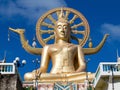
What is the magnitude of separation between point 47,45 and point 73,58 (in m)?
1.66

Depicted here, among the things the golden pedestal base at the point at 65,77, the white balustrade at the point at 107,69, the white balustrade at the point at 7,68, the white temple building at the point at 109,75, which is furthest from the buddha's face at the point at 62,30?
the white balustrade at the point at 7,68

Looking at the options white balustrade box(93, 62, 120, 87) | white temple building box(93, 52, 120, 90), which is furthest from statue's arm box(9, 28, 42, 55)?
white temple building box(93, 52, 120, 90)

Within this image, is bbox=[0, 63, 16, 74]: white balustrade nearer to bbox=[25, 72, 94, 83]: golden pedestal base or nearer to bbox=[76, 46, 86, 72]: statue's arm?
bbox=[25, 72, 94, 83]: golden pedestal base

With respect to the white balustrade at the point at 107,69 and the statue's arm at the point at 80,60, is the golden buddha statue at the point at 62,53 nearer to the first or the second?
the statue's arm at the point at 80,60

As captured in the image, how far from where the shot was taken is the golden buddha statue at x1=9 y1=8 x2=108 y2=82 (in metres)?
23.6

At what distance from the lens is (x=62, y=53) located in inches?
988

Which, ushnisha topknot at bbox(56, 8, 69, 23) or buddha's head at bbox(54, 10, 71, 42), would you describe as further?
ushnisha topknot at bbox(56, 8, 69, 23)

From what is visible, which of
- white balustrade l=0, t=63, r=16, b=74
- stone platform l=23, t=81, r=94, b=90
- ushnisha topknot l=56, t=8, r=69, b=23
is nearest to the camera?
white balustrade l=0, t=63, r=16, b=74

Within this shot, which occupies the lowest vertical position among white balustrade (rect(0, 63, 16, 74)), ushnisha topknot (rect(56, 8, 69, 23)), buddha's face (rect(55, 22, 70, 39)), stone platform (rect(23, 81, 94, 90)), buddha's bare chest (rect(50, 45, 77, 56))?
stone platform (rect(23, 81, 94, 90))

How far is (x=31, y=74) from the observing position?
2369 cm

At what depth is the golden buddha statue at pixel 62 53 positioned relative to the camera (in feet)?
77.5

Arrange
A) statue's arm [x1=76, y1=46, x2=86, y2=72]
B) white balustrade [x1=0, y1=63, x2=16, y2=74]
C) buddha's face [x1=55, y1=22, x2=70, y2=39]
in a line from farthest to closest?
buddha's face [x1=55, y1=22, x2=70, y2=39] < statue's arm [x1=76, y1=46, x2=86, y2=72] < white balustrade [x1=0, y1=63, x2=16, y2=74]

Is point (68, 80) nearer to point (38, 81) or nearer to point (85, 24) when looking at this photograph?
point (38, 81)

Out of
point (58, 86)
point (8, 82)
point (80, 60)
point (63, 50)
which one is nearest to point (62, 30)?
point (63, 50)
